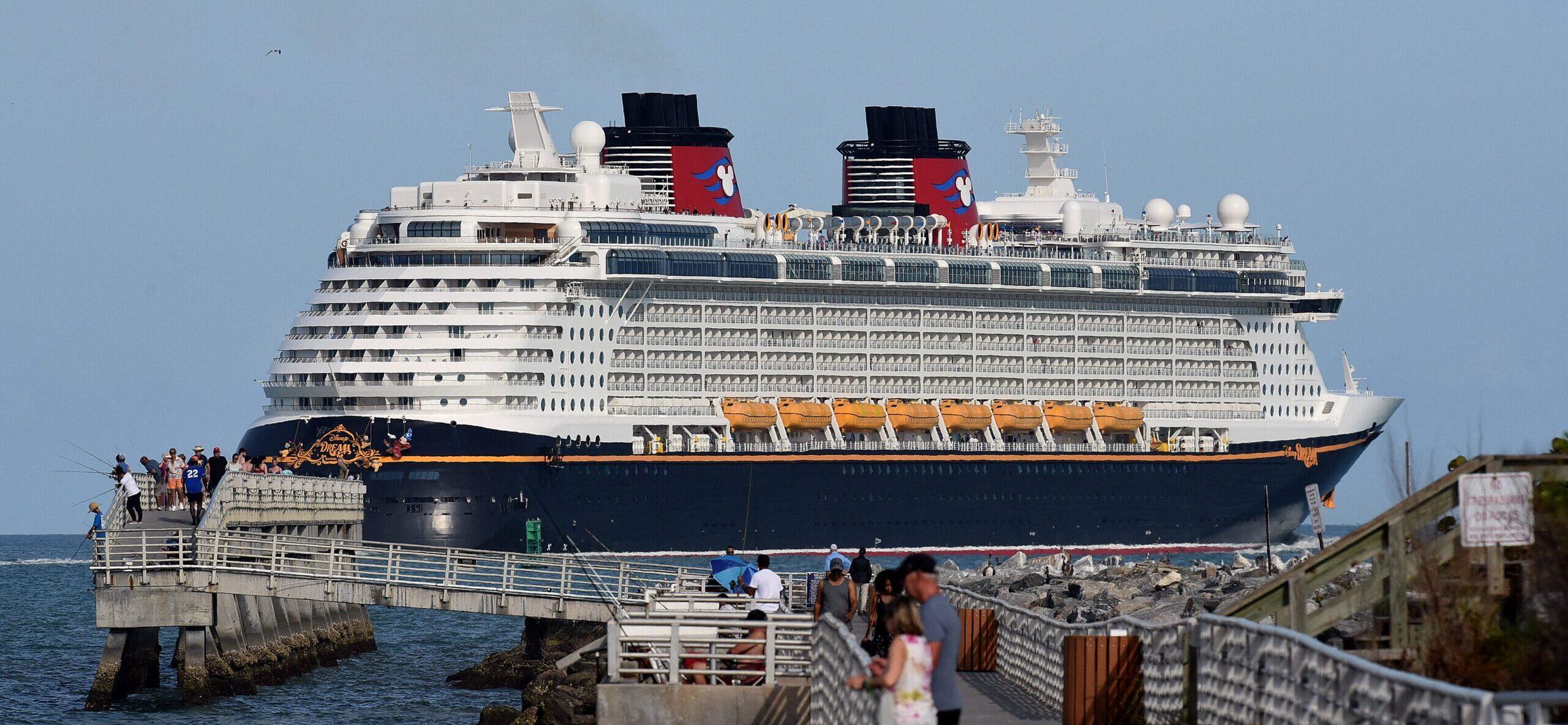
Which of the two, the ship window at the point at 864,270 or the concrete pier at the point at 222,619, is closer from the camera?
the concrete pier at the point at 222,619

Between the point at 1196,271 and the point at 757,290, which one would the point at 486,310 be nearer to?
the point at 757,290

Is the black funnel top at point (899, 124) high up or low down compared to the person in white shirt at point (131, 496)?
up

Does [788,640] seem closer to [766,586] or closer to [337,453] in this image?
[766,586]

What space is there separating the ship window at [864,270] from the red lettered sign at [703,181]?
152 inches

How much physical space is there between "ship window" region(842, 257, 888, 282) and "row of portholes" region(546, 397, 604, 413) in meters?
10.1

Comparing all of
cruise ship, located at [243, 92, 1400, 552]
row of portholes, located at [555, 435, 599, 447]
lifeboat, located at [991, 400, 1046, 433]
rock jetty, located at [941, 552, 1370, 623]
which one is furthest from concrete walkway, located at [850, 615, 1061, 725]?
lifeboat, located at [991, 400, 1046, 433]

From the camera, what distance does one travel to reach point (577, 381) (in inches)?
2537

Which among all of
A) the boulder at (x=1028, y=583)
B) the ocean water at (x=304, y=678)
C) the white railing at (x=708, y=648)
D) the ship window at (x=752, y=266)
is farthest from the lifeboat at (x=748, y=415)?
the white railing at (x=708, y=648)

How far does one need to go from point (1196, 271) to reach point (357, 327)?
2954cm

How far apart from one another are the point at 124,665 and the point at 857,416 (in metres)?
39.5

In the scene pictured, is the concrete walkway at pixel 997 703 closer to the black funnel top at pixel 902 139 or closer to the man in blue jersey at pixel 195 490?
the man in blue jersey at pixel 195 490

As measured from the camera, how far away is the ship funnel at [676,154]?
234 ft

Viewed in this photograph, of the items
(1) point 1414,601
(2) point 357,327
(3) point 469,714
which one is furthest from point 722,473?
(1) point 1414,601

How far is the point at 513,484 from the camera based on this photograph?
198ft
